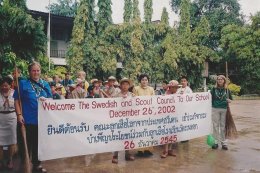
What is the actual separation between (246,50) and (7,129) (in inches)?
1241

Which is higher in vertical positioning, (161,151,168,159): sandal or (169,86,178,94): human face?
(169,86,178,94): human face

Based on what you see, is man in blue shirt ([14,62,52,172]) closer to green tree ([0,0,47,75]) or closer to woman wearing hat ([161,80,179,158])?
woman wearing hat ([161,80,179,158])

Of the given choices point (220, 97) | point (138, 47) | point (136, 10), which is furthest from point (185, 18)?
point (220, 97)

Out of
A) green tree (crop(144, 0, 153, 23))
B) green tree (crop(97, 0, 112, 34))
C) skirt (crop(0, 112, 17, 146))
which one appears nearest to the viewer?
skirt (crop(0, 112, 17, 146))

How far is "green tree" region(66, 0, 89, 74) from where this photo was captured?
24250mm

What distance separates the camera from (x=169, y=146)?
25.6 ft

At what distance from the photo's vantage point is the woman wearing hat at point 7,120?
6.28 metres

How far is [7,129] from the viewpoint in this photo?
6.32m

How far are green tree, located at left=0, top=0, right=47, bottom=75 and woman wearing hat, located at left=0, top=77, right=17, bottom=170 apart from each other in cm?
236

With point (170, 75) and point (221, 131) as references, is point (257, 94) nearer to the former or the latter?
point (170, 75)

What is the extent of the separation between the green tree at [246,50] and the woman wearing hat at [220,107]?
91.0 feet

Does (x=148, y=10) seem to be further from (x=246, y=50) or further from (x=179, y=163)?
(x=179, y=163)

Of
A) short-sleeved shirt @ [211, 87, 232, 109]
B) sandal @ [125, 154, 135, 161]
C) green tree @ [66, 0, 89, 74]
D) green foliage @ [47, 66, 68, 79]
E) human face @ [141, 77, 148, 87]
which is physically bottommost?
sandal @ [125, 154, 135, 161]

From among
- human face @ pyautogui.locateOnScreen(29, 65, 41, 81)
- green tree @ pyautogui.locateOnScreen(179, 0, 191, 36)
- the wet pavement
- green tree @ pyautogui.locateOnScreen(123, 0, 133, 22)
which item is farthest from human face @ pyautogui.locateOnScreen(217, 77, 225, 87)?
green tree @ pyautogui.locateOnScreen(179, 0, 191, 36)
